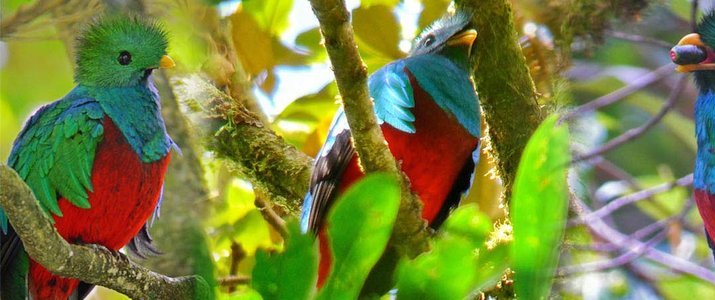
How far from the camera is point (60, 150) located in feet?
2.42

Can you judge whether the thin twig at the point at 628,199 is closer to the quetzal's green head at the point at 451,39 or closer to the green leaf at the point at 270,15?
the quetzal's green head at the point at 451,39

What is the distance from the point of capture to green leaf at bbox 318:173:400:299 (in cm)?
46

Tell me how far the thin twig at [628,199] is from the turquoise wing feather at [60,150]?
0.50m

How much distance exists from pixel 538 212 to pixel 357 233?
0.31 ft

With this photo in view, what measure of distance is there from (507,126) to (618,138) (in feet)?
0.54

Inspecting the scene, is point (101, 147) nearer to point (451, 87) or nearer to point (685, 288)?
point (451, 87)

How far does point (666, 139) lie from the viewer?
1.02m

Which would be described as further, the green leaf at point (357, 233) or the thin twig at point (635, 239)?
the thin twig at point (635, 239)

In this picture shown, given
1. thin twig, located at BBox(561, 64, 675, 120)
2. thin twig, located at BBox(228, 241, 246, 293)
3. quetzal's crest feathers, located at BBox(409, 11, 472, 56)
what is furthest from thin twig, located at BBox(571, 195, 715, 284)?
thin twig, located at BBox(228, 241, 246, 293)

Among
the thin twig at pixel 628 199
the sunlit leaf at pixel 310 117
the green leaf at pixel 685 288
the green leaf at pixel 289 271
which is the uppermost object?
the green leaf at pixel 289 271

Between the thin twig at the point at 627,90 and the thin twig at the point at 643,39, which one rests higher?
the thin twig at the point at 643,39

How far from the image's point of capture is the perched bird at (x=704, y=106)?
0.89 m

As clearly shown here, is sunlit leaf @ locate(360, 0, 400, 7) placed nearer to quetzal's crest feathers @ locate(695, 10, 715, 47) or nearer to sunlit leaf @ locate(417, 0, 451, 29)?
sunlit leaf @ locate(417, 0, 451, 29)

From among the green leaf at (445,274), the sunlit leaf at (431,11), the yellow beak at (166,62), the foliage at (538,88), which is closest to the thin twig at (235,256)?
the foliage at (538,88)
